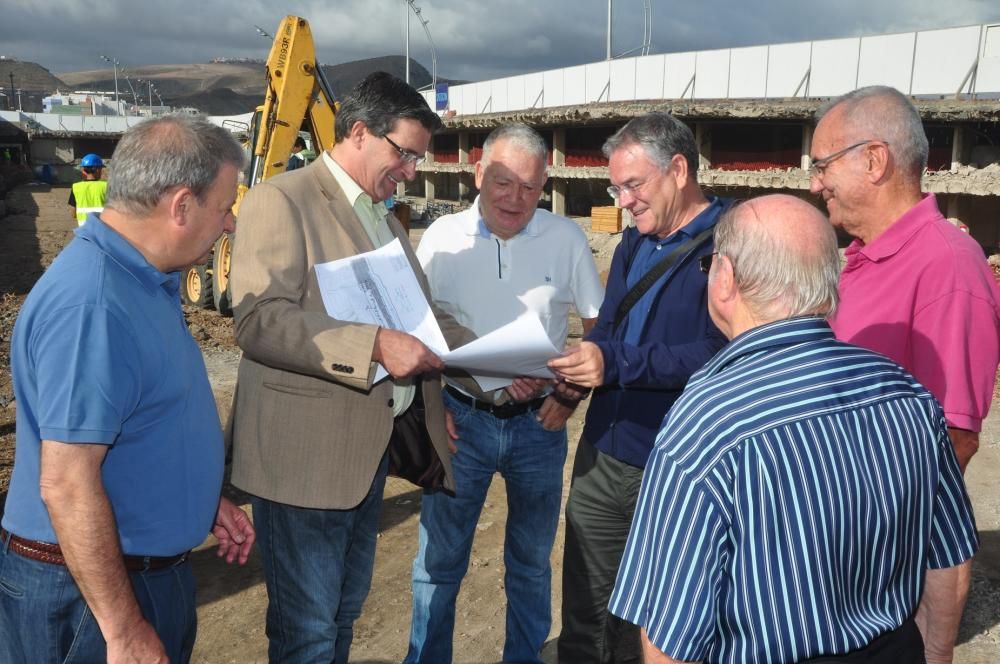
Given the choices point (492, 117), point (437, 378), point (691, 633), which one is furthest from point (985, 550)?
point (492, 117)

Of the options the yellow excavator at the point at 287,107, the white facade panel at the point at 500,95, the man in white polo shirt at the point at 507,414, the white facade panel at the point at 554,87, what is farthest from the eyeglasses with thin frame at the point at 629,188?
the white facade panel at the point at 500,95

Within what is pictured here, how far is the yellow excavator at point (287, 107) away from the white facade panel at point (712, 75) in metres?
14.7

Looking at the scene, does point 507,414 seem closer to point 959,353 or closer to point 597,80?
point 959,353

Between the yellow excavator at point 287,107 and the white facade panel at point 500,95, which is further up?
the white facade panel at point 500,95

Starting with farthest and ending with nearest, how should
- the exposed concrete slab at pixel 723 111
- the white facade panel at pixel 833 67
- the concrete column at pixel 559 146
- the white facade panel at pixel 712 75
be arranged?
1. the concrete column at pixel 559 146
2. the white facade panel at pixel 712 75
3. the white facade panel at pixel 833 67
4. the exposed concrete slab at pixel 723 111

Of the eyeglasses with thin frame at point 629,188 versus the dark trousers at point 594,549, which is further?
the dark trousers at point 594,549

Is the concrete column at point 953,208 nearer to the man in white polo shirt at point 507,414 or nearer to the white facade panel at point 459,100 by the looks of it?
the man in white polo shirt at point 507,414

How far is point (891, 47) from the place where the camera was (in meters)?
18.5

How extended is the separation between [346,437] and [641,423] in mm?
1154

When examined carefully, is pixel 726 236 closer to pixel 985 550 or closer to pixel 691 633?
pixel 691 633

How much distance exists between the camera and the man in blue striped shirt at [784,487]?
4.96 feet

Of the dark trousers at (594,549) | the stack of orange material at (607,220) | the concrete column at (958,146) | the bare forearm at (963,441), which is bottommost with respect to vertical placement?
the dark trousers at (594,549)

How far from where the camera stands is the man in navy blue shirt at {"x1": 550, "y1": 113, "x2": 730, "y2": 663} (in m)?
2.75

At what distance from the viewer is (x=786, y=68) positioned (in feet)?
68.6
